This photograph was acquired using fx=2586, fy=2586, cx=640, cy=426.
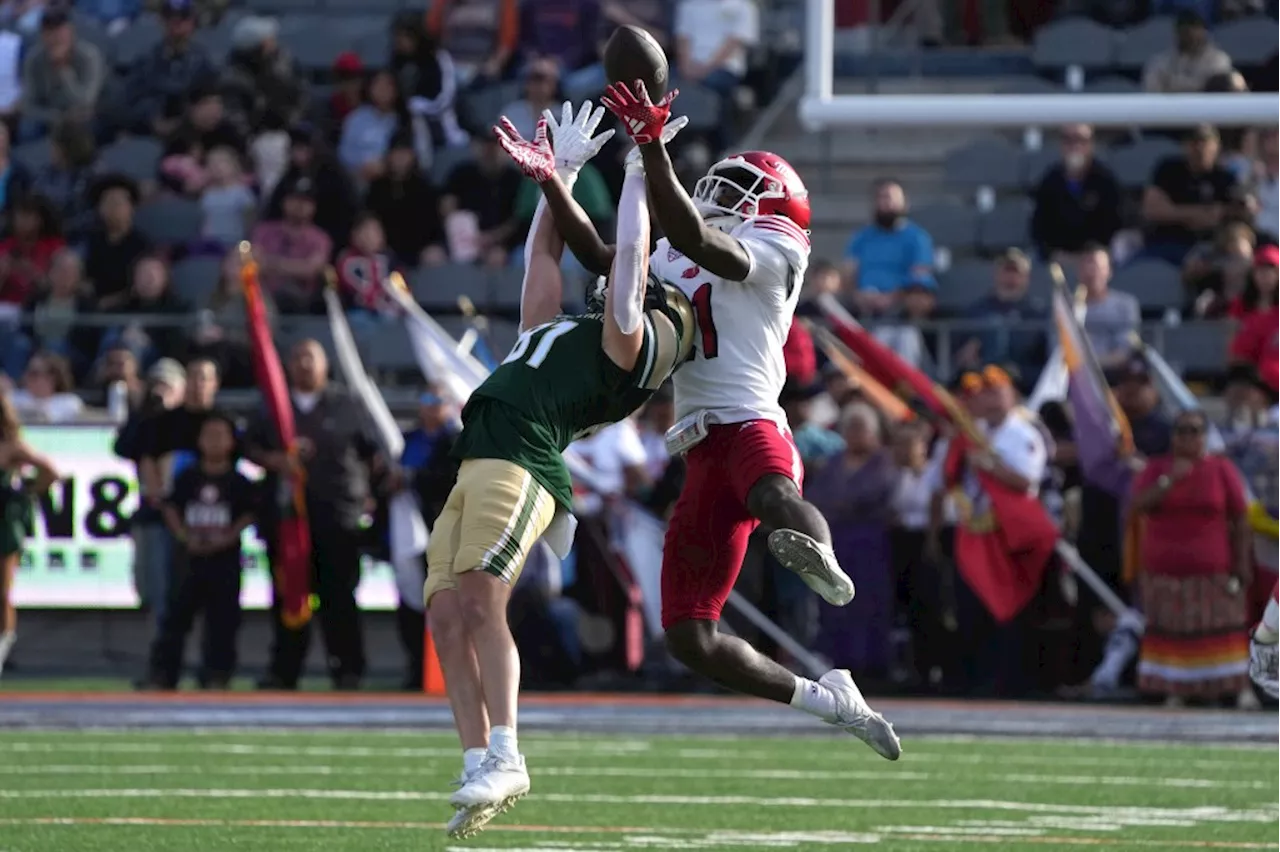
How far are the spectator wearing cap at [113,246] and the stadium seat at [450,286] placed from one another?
1.97 m

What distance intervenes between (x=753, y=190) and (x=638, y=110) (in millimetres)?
727

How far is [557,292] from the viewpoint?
7.20 m

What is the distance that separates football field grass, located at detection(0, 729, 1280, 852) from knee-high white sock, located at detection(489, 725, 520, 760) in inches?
31.6

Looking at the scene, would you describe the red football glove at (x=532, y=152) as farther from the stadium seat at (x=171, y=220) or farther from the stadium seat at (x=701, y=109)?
the stadium seat at (x=171, y=220)

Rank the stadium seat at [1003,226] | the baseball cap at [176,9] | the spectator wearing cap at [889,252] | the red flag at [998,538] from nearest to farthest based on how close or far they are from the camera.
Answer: the red flag at [998,538], the spectator wearing cap at [889,252], the stadium seat at [1003,226], the baseball cap at [176,9]

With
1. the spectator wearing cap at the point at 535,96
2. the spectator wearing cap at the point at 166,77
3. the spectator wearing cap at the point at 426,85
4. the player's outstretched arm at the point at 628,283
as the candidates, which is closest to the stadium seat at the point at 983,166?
the spectator wearing cap at the point at 535,96

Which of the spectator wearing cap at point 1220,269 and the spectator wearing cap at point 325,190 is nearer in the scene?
the spectator wearing cap at point 1220,269

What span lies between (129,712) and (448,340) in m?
3.18

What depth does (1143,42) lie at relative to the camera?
Answer: 41.9 feet

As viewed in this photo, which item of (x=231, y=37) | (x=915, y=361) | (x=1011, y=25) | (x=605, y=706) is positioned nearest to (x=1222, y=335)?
(x=915, y=361)

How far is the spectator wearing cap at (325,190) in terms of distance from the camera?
56.3 ft

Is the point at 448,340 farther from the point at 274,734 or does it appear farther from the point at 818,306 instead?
the point at 274,734

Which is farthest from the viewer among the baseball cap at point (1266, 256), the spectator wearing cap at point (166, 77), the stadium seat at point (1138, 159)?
the spectator wearing cap at point (166, 77)

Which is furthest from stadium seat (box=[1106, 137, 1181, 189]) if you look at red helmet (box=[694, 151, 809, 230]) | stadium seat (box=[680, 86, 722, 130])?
red helmet (box=[694, 151, 809, 230])
